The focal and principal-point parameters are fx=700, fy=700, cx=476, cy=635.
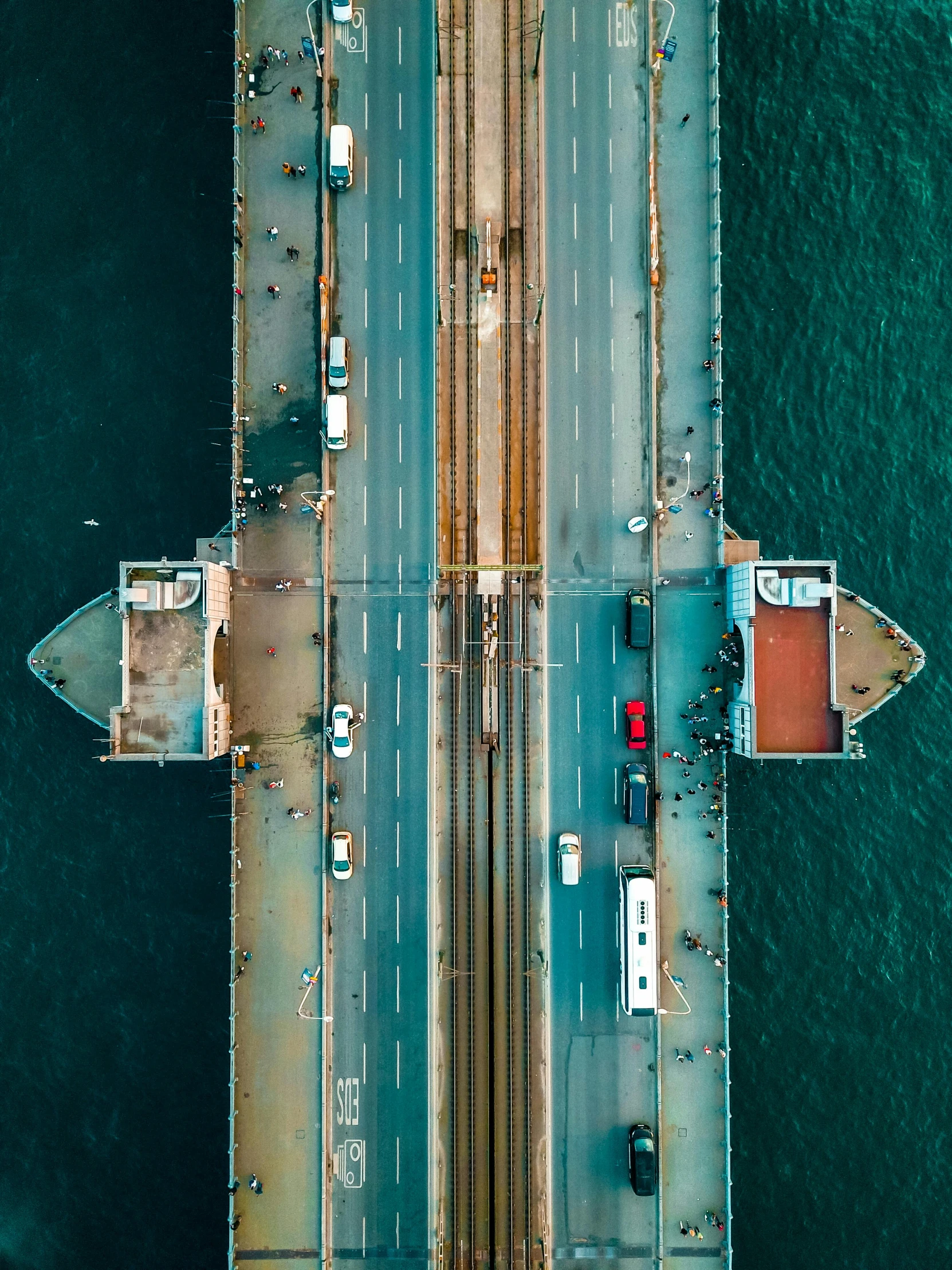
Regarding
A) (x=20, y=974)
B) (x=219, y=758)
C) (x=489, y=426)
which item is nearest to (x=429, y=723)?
(x=219, y=758)

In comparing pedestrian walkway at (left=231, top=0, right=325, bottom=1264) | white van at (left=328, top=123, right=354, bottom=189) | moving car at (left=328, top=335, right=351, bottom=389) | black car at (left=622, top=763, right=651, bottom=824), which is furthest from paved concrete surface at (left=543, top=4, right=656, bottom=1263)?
pedestrian walkway at (left=231, top=0, right=325, bottom=1264)

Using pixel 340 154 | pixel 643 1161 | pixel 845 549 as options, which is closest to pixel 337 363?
pixel 340 154

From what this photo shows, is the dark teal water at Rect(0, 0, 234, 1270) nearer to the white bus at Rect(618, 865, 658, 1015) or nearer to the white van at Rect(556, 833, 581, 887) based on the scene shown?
the white van at Rect(556, 833, 581, 887)

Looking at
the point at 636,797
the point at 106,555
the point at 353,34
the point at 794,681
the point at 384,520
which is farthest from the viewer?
the point at 106,555

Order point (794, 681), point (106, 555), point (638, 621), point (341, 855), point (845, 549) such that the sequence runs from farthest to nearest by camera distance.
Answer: point (845, 549)
point (106, 555)
point (638, 621)
point (341, 855)
point (794, 681)

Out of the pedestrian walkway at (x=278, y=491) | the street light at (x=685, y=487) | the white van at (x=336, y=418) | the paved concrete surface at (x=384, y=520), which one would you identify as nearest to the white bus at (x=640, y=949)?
the paved concrete surface at (x=384, y=520)

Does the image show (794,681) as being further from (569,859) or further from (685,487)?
(569,859)
